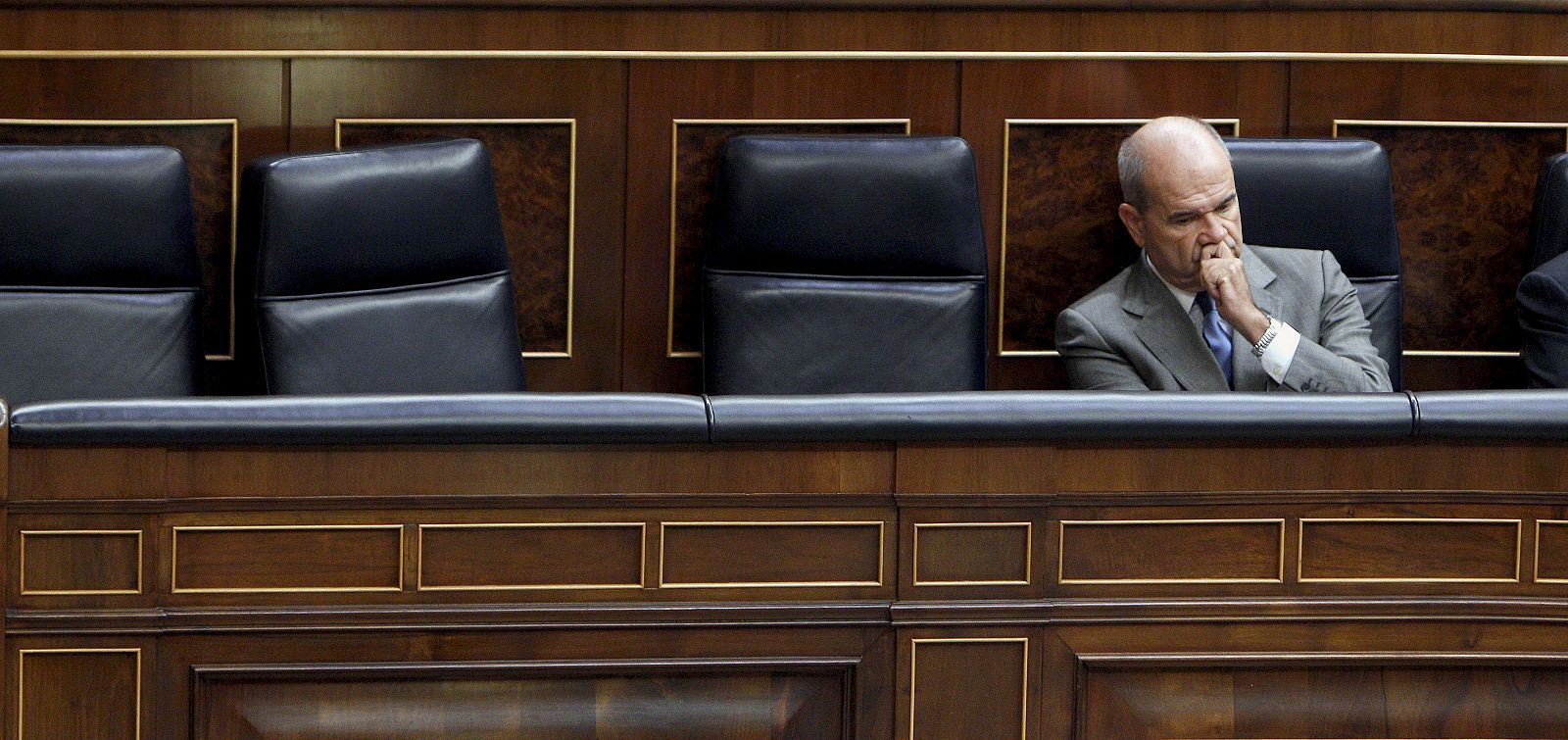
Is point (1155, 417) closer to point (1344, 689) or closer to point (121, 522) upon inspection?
point (1344, 689)

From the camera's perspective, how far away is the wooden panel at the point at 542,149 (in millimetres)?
2312

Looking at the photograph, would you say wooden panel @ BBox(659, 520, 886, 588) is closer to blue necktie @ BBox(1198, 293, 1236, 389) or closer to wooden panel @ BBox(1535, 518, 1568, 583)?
wooden panel @ BBox(1535, 518, 1568, 583)

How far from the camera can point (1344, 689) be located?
1470 mm

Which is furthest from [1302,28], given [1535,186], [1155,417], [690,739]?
[690,739]

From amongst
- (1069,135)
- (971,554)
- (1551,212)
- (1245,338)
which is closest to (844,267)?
(1069,135)

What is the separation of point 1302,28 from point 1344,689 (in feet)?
3.92

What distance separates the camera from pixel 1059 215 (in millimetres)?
2391

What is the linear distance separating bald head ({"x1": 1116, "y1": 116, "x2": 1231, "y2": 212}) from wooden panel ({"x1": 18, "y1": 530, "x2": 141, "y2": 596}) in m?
1.27

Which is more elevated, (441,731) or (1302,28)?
(1302,28)

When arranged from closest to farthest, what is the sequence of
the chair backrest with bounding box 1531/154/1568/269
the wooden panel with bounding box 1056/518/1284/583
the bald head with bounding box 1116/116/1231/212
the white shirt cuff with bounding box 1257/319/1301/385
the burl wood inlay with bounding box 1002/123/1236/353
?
the wooden panel with bounding box 1056/518/1284/583 < the white shirt cuff with bounding box 1257/319/1301/385 < the bald head with bounding box 1116/116/1231/212 < the chair backrest with bounding box 1531/154/1568/269 < the burl wood inlay with bounding box 1002/123/1236/353

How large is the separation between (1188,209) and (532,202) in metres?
0.87

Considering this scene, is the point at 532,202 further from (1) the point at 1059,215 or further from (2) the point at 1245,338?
(2) the point at 1245,338

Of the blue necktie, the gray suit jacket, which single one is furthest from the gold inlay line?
the blue necktie

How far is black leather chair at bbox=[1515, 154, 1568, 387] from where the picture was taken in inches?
86.0
